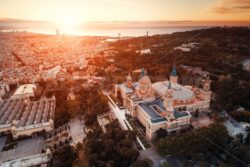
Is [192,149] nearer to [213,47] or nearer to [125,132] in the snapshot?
[125,132]

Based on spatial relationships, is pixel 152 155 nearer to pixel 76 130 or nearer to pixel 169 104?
pixel 169 104

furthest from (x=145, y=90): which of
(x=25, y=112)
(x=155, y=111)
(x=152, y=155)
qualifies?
(x=25, y=112)

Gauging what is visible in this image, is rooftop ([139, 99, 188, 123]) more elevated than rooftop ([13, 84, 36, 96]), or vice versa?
rooftop ([139, 99, 188, 123])

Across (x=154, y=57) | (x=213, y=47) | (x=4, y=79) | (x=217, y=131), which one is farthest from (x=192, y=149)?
(x=213, y=47)

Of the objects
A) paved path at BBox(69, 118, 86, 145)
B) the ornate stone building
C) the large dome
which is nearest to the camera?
the ornate stone building

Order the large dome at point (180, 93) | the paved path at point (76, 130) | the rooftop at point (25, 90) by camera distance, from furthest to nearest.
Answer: the rooftop at point (25, 90) < the large dome at point (180, 93) < the paved path at point (76, 130)

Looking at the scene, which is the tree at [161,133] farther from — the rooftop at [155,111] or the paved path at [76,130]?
the paved path at [76,130]

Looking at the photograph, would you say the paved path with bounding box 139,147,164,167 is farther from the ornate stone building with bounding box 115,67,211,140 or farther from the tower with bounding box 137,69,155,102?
the tower with bounding box 137,69,155,102

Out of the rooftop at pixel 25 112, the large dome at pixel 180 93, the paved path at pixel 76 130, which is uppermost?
the large dome at pixel 180 93

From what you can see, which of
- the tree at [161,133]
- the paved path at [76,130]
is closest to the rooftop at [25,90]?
the paved path at [76,130]

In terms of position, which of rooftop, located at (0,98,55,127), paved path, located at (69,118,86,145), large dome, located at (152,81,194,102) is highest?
large dome, located at (152,81,194,102)

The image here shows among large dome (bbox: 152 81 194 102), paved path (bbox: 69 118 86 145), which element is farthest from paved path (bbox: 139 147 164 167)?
paved path (bbox: 69 118 86 145)

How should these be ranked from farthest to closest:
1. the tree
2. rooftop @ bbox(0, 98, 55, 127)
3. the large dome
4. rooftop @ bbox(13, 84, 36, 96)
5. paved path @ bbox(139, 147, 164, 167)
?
rooftop @ bbox(13, 84, 36, 96) < rooftop @ bbox(0, 98, 55, 127) < the large dome < the tree < paved path @ bbox(139, 147, 164, 167)
